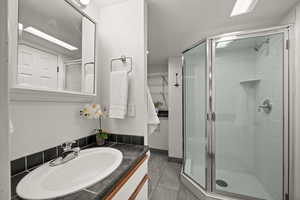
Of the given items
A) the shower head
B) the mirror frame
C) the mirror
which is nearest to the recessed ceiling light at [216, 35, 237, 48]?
the shower head

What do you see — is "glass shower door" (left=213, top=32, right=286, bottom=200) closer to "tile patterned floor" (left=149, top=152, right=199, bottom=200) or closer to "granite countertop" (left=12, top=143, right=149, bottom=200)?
"tile patterned floor" (left=149, top=152, right=199, bottom=200)

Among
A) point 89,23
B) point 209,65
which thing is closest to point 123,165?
point 89,23

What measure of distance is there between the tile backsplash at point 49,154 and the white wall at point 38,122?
0.10ft

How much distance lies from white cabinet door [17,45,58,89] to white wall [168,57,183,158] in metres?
1.97

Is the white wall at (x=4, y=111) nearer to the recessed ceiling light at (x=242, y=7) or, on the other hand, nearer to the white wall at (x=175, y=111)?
the recessed ceiling light at (x=242, y=7)

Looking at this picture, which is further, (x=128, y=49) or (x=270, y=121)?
(x=270, y=121)

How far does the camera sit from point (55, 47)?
810 mm

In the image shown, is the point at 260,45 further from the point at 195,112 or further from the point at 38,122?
the point at 38,122

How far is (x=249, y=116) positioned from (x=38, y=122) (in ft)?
8.24

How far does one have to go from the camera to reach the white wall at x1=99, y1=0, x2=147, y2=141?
3.54 ft

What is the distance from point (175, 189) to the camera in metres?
1.57

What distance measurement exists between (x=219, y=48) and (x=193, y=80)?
578 millimetres

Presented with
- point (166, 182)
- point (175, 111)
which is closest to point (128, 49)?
point (175, 111)

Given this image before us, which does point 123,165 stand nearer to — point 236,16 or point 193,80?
point 193,80
